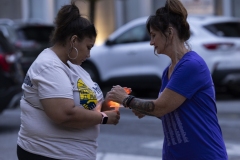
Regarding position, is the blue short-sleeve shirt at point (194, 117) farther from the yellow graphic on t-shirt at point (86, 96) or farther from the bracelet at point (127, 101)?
the yellow graphic on t-shirt at point (86, 96)

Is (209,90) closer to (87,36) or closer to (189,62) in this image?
(189,62)

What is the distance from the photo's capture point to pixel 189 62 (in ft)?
11.8

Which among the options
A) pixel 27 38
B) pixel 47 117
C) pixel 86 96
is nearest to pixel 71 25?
pixel 86 96

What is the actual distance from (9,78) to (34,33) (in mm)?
6300

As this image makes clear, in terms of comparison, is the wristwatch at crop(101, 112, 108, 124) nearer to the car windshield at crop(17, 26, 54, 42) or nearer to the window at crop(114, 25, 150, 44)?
the window at crop(114, 25, 150, 44)

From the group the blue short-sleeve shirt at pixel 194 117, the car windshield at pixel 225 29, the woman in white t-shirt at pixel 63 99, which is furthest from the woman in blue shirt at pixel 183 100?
the car windshield at pixel 225 29

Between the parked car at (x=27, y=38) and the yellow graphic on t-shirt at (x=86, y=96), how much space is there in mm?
12087

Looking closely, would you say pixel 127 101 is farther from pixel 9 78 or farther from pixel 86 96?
pixel 9 78

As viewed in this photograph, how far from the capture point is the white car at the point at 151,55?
13465 mm

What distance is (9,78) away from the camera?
10359 millimetres

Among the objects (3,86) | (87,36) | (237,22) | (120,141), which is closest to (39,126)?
(87,36)

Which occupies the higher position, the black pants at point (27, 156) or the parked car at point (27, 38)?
the black pants at point (27, 156)

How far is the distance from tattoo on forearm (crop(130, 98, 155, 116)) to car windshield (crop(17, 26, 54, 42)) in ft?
41.2

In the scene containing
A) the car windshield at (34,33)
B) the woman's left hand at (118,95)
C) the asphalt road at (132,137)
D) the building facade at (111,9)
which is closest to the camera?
the woman's left hand at (118,95)
